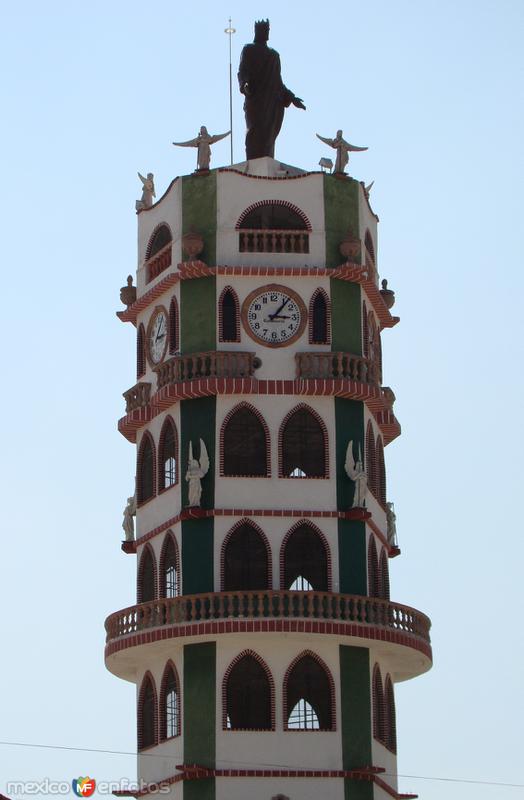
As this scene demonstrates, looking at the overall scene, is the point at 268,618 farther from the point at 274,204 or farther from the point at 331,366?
the point at 274,204

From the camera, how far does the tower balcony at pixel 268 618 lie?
7006cm

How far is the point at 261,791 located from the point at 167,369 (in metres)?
14.2

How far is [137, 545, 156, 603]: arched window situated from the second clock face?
644 centimetres

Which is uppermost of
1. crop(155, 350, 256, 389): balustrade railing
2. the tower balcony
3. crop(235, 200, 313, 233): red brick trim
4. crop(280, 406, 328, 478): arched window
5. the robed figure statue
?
the robed figure statue

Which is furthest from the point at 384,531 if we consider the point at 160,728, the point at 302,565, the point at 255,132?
the point at 255,132

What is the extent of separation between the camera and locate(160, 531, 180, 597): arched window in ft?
240

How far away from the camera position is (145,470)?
7638 centimetres

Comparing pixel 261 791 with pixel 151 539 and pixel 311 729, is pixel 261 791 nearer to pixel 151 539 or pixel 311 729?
pixel 311 729

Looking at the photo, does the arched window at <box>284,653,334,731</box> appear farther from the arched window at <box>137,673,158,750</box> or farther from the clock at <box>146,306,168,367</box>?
the clock at <box>146,306,168,367</box>

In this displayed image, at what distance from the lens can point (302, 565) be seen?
237 ft

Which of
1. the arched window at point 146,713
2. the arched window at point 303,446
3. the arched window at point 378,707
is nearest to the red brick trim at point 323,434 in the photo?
the arched window at point 303,446

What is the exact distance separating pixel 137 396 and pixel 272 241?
22.9 ft

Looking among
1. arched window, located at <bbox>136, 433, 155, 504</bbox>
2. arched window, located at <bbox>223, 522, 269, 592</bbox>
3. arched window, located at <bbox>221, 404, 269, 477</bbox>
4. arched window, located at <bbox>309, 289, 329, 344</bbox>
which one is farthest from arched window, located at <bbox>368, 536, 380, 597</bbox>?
arched window, located at <bbox>136, 433, 155, 504</bbox>

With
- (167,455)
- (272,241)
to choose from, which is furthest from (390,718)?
(272,241)
